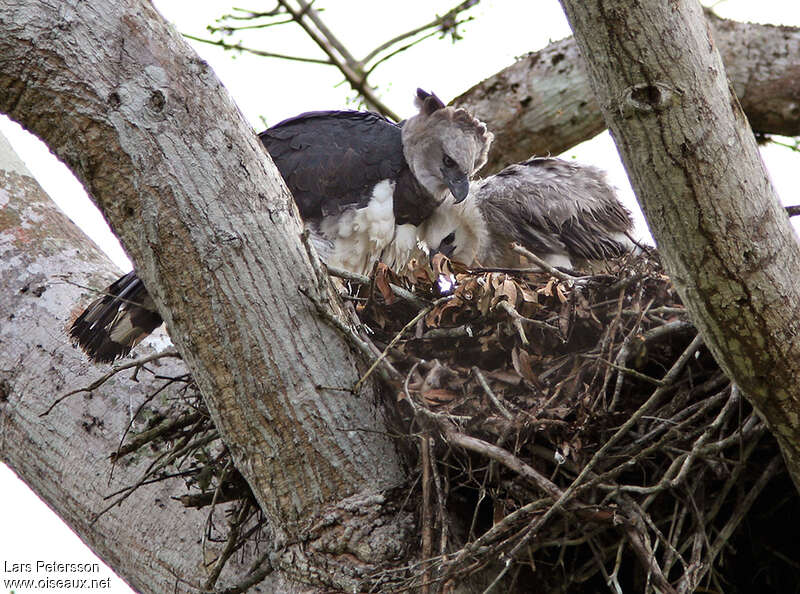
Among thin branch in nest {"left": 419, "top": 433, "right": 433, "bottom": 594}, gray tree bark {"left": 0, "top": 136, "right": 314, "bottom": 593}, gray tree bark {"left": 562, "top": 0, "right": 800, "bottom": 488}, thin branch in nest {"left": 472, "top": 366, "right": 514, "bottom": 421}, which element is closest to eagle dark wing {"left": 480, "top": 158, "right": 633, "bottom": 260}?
thin branch in nest {"left": 472, "top": 366, "right": 514, "bottom": 421}

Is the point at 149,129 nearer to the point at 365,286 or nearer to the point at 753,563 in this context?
the point at 365,286

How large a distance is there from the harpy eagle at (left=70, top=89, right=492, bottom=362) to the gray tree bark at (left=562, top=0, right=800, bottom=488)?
2.28m

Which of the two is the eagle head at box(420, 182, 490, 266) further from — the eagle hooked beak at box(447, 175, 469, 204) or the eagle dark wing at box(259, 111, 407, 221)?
the eagle dark wing at box(259, 111, 407, 221)

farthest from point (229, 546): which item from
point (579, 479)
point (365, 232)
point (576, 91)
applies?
point (576, 91)

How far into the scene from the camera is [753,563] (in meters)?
3.17

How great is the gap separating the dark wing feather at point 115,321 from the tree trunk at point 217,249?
2.88 ft

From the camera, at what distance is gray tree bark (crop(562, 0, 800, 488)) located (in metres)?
2.11

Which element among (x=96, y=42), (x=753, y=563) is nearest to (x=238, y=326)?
(x=96, y=42)

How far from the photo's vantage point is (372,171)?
454 centimetres

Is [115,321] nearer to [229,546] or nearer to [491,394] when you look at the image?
[229,546]

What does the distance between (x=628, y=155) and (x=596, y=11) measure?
13.5 inches

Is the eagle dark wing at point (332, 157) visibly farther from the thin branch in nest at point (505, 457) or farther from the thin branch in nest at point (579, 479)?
the thin branch in nest at point (579, 479)

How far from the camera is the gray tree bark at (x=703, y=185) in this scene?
6.91ft

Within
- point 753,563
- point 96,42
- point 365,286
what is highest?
point 96,42
